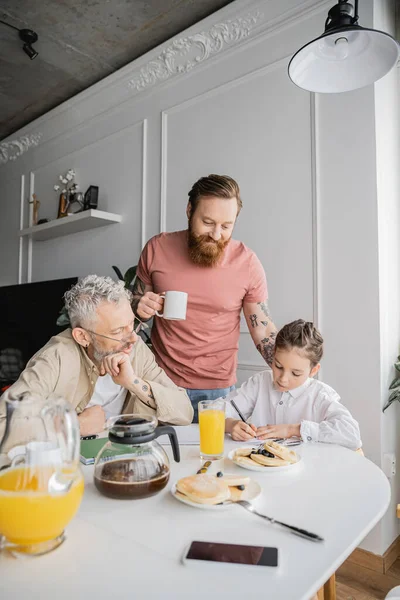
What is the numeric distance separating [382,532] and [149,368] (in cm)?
140

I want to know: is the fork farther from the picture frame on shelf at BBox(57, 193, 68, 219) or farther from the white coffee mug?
the picture frame on shelf at BBox(57, 193, 68, 219)

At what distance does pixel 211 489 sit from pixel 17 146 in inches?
195

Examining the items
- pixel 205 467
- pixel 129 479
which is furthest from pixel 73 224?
pixel 129 479

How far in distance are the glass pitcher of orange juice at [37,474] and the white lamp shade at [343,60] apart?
1.29 metres

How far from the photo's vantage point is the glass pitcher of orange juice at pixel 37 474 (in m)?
0.68

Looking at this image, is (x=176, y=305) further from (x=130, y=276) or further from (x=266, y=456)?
(x=130, y=276)

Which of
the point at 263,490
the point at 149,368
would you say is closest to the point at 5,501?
the point at 263,490

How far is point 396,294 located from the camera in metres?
2.36

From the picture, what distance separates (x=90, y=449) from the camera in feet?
3.91

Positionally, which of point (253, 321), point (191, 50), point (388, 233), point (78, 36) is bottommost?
point (253, 321)

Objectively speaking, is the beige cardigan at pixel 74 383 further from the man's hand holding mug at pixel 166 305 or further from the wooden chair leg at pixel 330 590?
the wooden chair leg at pixel 330 590

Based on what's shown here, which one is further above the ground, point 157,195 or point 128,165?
point 128,165

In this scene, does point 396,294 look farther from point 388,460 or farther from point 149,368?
point 149,368

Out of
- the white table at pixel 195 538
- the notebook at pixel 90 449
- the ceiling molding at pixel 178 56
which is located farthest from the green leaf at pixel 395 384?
the ceiling molding at pixel 178 56
